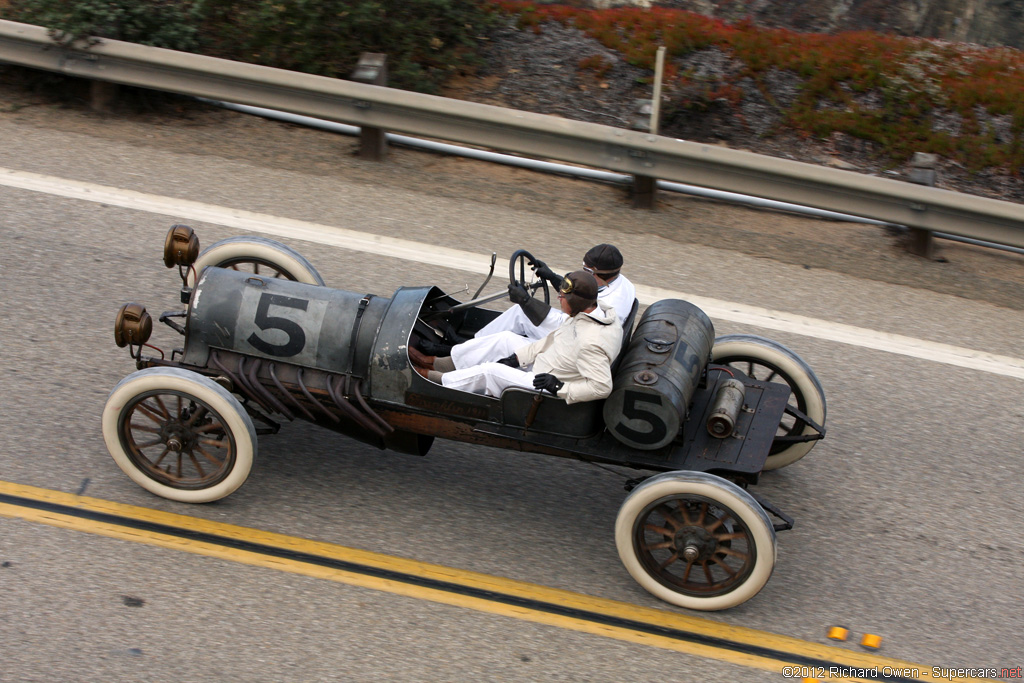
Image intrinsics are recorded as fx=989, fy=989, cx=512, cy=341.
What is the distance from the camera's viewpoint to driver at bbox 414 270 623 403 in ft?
16.2

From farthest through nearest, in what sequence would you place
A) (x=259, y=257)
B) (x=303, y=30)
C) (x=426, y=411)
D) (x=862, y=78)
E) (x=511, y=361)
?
(x=862, y=78)
(x=303, y=30)
(x=259, y=257)
(x=511, y=361)
(x=426, y=411)

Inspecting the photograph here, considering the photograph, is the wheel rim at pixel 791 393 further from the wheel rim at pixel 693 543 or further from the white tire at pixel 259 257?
the white tire at pixel 259 257

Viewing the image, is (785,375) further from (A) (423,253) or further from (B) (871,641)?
(A) (423,253)

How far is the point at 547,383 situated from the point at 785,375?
1.71m

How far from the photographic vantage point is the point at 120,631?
448cm

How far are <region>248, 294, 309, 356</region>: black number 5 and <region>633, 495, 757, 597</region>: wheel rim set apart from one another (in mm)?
2002

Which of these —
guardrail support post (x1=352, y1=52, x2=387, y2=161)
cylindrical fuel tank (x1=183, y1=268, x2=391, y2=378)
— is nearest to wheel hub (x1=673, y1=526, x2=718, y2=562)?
cylindrical fuel tank (x1=183, y1=268, x2=391, y2=378)

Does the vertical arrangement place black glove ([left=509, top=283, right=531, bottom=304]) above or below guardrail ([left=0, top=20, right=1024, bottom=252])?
below

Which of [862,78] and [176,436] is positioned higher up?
[862,78]

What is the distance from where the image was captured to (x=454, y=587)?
16.3ft

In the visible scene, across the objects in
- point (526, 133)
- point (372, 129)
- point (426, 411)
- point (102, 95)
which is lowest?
point (426, 411)

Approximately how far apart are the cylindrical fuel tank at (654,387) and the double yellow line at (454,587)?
879 mm

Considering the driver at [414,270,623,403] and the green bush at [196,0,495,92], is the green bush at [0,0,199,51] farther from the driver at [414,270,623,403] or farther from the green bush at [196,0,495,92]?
the driver at [414,270,623,403]

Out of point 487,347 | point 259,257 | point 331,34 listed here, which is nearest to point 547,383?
point 487,347
